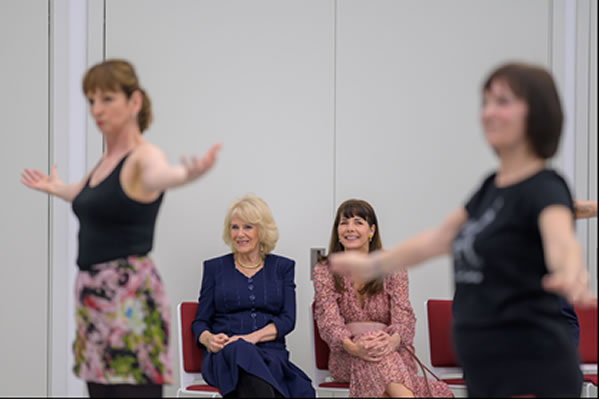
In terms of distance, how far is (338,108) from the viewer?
215 inches

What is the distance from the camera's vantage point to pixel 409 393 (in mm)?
4246

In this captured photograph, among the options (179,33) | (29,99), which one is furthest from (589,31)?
(29,99)

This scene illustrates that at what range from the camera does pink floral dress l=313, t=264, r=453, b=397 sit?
430 centimetres

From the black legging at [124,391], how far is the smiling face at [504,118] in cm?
134

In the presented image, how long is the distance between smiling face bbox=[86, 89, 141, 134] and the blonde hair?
89.3 inches

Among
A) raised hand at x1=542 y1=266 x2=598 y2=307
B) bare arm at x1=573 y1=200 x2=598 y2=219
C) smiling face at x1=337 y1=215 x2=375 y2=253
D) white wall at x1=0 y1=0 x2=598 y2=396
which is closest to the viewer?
raised hand at x1=542 y1=266 x2=598 y2=307

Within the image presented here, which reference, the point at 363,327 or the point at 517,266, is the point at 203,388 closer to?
the point at 363,327

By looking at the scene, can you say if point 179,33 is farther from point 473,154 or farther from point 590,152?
point 590,152

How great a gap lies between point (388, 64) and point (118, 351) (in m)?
3.58

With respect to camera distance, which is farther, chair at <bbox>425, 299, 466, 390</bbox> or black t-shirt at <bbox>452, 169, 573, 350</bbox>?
chair at <bbox>425, 299, 466, 390</bbox>

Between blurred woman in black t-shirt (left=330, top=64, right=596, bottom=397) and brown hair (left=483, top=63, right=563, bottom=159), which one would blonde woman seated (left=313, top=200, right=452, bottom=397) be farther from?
brown hair (left=483, top=63, right=563, bottom=159)

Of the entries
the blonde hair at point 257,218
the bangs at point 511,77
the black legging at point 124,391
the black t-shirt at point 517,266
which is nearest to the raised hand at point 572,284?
the black t-shirt at point 517,266

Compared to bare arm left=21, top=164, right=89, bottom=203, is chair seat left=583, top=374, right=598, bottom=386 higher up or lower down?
lower down

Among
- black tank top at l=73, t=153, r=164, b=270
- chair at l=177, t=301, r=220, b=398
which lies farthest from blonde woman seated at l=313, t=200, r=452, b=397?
black tank top at l=73, t=153, r=164, b=270
